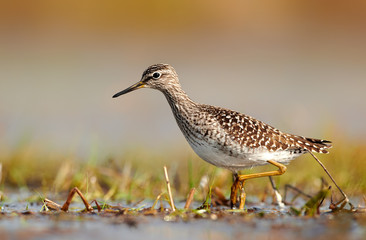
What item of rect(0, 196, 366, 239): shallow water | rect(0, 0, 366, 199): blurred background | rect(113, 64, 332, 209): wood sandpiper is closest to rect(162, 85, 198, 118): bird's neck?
rect(113, 64, 332, 209): wood sandpiper

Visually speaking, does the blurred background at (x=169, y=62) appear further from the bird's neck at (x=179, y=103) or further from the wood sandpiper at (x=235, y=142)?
the wood sandpiper at (x=235, y=142)

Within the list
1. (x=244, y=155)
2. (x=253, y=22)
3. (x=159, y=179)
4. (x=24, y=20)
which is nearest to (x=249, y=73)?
(x=253, y=22)

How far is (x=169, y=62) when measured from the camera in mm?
20062

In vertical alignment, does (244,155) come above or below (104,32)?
below

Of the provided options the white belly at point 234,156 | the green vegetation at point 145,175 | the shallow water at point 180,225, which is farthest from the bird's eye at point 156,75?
the shallow water at point 180,225

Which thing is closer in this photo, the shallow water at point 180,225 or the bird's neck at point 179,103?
the shallow water at point 180,225

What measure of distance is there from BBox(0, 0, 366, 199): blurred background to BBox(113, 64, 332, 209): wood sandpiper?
424cm

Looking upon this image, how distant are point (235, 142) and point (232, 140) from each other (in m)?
0.04

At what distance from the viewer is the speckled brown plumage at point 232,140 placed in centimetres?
813

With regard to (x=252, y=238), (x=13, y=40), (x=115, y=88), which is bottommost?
(x=252, y=238)

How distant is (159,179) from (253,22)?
14.0 meters

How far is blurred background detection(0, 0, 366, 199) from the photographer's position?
1520 cm

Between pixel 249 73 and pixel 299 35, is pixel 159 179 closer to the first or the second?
pixel 249 73

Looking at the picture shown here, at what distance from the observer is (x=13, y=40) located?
2112 centimetres
